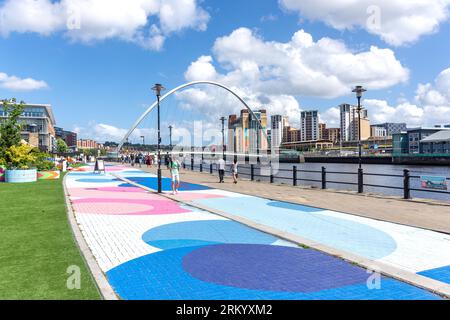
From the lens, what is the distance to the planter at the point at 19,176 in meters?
23.1

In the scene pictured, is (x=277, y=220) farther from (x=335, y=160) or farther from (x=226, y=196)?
(x=335, y=160)

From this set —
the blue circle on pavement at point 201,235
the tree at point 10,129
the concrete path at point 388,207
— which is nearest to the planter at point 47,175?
the tree at point 10,129

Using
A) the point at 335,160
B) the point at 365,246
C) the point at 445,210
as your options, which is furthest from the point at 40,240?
the point at 335,160

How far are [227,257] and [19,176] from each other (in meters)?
21.5

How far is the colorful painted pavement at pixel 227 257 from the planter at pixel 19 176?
14494 mm

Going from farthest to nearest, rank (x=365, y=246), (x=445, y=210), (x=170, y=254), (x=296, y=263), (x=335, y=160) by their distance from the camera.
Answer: (x=335, y=160) → (x=445, y=210) → (x=365, y=246) → (x=170, y=254) → (x=296, y=263)

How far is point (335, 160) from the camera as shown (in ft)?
334

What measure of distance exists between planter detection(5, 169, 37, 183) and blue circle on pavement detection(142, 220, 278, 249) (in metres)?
18.1

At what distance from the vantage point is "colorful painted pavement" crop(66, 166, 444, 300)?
4.83 metres

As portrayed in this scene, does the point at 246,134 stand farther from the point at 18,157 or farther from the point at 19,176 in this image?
the point at 19,176

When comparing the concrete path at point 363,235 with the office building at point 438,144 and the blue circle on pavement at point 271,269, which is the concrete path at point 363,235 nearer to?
the blue circle on pavement at point 271,269

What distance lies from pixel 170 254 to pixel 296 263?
2.31 metres

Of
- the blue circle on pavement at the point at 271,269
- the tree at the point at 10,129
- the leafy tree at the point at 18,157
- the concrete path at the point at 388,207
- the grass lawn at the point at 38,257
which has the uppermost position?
the tree at the point at 10,129
